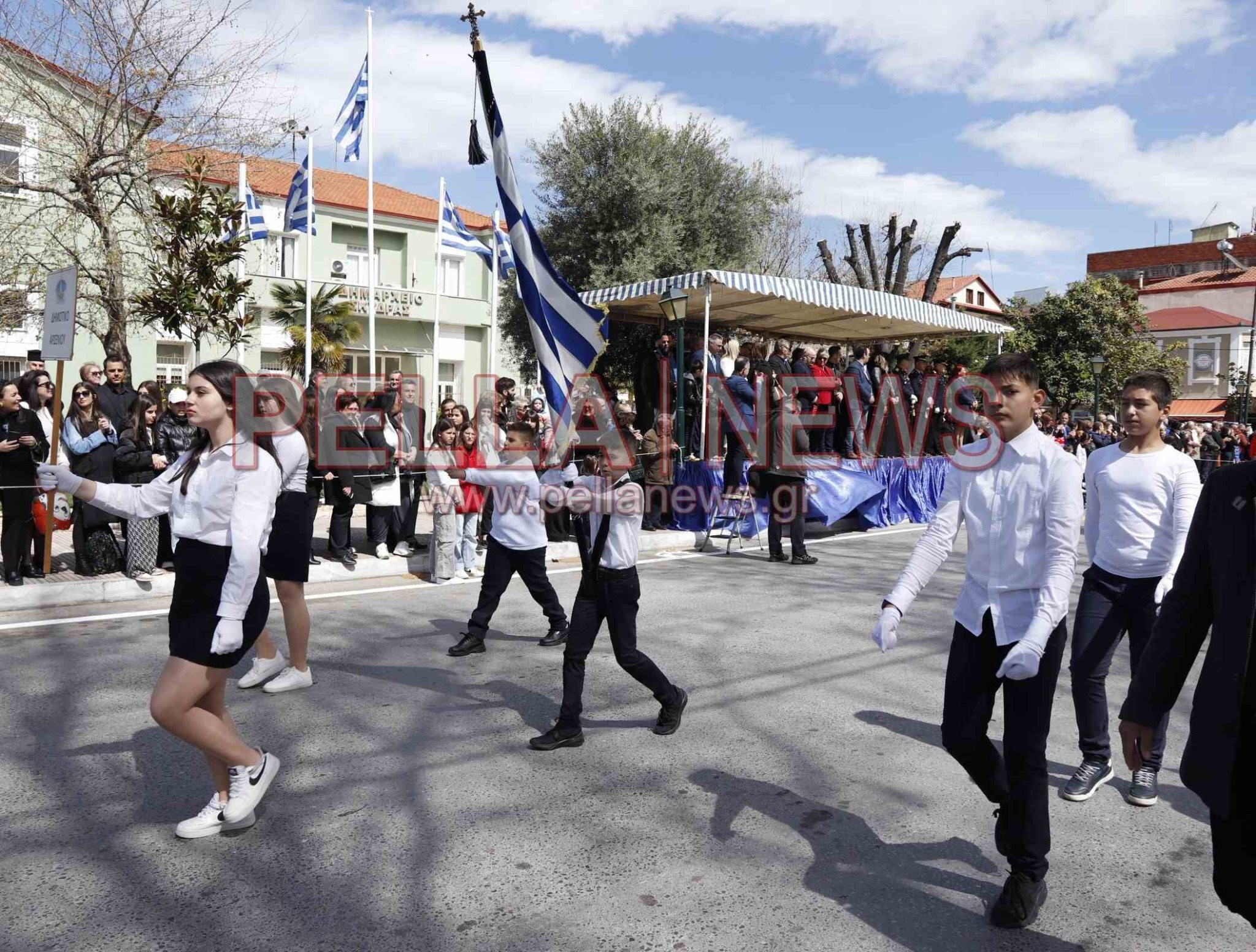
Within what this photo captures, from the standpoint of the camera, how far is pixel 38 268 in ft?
57.5

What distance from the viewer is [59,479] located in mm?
3463

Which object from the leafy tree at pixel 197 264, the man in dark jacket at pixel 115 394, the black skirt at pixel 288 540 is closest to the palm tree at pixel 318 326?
the leafy tree at pixel 197 264

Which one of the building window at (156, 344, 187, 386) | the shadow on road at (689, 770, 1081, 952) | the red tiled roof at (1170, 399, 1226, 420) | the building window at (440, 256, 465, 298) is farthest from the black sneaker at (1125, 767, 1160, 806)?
the red tiled roof at (1170, 399, 1226, 420)

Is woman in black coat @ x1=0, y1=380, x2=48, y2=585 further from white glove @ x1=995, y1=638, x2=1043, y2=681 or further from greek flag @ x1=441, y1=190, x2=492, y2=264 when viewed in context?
greek flag @ x1=441, y1=190, x2=492, y2=264

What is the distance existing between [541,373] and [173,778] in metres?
2.74

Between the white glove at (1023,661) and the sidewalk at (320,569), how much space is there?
4.32 m

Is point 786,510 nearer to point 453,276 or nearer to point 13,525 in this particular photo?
point 13,525

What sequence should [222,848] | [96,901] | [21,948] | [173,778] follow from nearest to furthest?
[21,948]
[96,901]
[222,848]
[173,778]

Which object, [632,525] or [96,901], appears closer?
[96,901]

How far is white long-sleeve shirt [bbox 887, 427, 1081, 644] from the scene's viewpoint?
305cm

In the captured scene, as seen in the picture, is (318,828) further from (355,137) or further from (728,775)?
(355,137)

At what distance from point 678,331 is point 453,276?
25309mm

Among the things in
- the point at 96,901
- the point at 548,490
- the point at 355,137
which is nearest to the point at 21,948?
the point at 96,901

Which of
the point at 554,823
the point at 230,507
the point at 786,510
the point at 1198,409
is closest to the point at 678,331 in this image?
the point at 786,510
